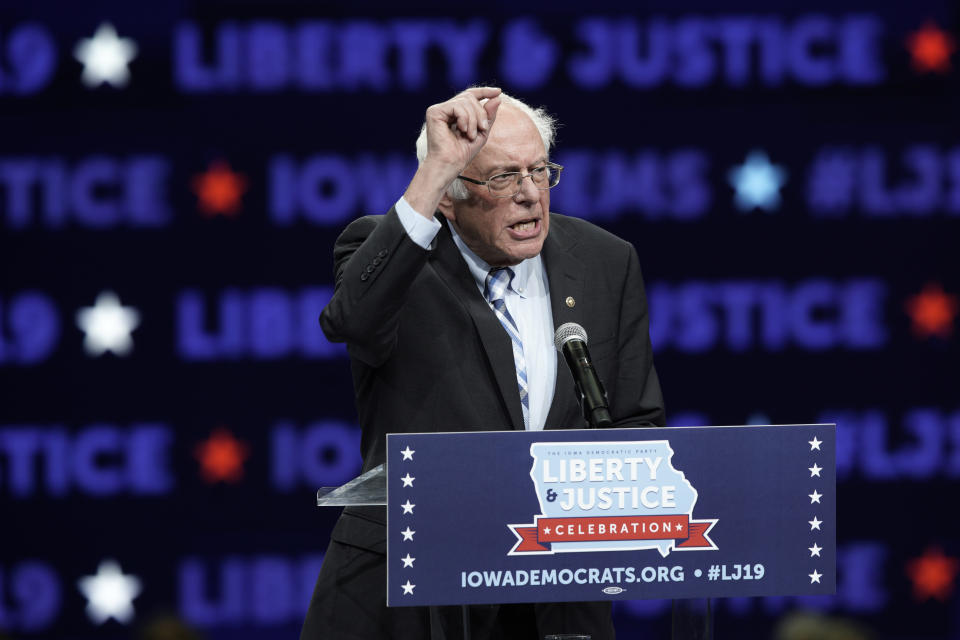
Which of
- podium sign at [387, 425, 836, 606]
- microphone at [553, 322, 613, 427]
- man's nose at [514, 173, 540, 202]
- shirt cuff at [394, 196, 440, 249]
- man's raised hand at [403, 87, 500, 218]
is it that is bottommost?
podium sign at [387, 425, 836, 606]

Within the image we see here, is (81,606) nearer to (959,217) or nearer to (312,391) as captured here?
(312,391)

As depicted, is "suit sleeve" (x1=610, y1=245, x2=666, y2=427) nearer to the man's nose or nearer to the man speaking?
the man speaking

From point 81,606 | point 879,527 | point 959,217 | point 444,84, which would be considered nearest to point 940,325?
point 959,217

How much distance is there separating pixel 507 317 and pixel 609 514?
508 millimetres

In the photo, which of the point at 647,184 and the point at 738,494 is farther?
the point at 647,184

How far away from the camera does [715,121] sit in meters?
4.69

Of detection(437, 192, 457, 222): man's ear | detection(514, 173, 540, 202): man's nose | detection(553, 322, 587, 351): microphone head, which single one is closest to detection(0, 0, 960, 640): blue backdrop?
detection(437, 192, 457, 222): man's ear

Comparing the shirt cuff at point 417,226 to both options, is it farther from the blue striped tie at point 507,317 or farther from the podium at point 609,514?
the podium at point 609,514

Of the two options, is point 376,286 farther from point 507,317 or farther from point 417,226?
point 507,317

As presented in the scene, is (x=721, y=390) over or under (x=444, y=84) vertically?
under

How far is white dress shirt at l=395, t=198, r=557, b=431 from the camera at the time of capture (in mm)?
2074

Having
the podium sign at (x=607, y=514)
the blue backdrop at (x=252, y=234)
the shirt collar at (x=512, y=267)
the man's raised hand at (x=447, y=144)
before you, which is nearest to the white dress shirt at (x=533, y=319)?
the shirt collar at (x=512, y=267)

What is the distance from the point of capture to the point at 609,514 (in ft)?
5.55

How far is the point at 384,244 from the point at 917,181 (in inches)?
132
